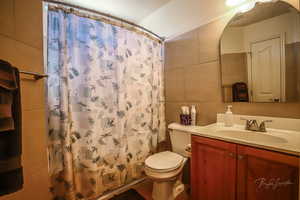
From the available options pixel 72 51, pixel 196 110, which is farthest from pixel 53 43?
pixel 196 110

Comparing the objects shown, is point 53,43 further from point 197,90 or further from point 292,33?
point 292,33

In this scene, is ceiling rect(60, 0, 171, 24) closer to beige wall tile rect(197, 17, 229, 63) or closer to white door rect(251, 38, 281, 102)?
beige wall tile rect(197, 17, 229, 63)

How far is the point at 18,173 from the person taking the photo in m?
0.57

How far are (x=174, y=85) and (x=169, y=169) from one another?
107cm

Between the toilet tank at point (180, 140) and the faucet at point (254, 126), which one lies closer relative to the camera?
the faucet at point (254, 126)

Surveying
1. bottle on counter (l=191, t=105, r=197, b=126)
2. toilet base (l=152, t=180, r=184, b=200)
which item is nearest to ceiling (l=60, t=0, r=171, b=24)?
bottle on counter (l=191, t=105, r=197, b=126)

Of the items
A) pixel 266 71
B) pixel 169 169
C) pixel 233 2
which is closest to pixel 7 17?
pixel 169 169

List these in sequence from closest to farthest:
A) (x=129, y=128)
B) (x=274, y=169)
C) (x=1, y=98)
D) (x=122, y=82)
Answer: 1. (x=1, y=98)
2. (x=274, y=169)
3. (x=122, y=82)
4. (x=129, y=128)

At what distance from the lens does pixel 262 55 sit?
4.19 feet

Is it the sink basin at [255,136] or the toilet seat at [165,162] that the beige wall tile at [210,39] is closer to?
the sink basin at [255,136]

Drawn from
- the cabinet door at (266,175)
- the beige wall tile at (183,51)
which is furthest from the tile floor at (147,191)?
the beige wall tile at (183,51)

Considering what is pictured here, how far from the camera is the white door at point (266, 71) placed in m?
1.21

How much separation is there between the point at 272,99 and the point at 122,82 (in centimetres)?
141

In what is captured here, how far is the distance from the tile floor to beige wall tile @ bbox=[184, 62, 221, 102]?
1.10 metres
